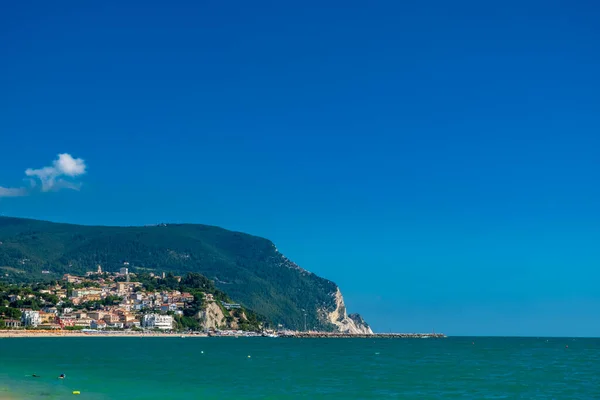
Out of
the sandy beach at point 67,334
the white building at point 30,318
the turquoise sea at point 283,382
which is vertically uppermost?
the white building at point 30,318

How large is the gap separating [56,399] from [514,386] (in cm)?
3099

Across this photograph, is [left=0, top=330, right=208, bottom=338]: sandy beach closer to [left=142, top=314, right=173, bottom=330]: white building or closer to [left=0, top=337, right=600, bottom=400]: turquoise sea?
[left=142, top=314, right=173, bottom=330]: white building

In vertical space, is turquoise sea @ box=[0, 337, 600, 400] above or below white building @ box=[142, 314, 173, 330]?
below

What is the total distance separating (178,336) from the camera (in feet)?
597

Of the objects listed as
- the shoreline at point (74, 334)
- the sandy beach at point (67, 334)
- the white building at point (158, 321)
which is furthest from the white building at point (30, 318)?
the white building at point (158, 321)

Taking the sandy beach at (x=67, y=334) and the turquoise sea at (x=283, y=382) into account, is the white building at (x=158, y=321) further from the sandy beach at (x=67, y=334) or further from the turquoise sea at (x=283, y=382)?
the turquoise sea at (x=283, y=382)

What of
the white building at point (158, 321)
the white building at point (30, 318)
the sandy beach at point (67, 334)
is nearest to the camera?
the sandy beach at point (67, 334)

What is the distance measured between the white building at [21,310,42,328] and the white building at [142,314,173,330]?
97.2ft

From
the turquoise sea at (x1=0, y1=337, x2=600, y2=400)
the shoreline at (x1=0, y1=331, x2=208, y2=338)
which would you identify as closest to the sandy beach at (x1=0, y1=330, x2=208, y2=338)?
the shoreline at (x1=0, y1=331, x2=208, y2=338)

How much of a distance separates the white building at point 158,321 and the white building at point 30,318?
29.6m

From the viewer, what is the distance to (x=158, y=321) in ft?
621

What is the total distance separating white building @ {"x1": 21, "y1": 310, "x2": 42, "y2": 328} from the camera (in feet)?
547

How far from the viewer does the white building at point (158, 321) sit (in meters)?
189

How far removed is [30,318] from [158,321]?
3361 centimetres
